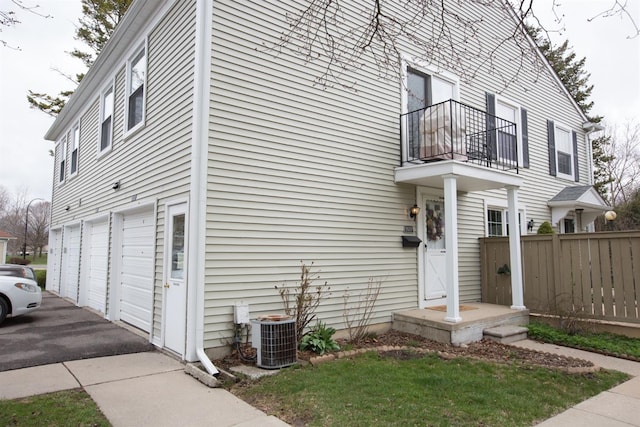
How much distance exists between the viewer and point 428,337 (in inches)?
269

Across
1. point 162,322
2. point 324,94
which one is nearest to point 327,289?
point 162,322

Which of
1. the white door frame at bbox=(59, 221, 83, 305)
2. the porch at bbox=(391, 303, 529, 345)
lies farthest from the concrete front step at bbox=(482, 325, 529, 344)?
the white door frame at bbox=(59, 221, 83, 305)

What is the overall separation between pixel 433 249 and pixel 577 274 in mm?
2678

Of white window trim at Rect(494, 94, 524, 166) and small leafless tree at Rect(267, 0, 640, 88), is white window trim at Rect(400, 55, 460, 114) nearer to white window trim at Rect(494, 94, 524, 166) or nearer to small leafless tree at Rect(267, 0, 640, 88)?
small leafless tree at Rect(267, 0, 640, 88)

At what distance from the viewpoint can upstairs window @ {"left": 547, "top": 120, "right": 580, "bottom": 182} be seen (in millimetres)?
12180

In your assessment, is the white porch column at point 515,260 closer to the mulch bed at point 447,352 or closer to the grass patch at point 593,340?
the grass patch at point 593,340

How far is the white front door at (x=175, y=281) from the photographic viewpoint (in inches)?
213

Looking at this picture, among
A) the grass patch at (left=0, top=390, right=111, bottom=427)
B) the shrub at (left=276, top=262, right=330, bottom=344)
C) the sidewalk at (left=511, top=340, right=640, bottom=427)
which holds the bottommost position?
the sidewalk at (left=511, top=340, right=640, bottom=427)


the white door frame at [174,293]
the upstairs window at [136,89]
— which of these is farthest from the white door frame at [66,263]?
the white door frame at [174,293]

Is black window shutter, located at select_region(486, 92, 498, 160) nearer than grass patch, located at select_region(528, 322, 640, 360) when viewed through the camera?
No

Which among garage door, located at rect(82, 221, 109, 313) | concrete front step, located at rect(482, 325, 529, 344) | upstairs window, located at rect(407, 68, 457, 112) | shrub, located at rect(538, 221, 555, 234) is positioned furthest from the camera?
shrub, located at rect(538, 221, 555, 234)

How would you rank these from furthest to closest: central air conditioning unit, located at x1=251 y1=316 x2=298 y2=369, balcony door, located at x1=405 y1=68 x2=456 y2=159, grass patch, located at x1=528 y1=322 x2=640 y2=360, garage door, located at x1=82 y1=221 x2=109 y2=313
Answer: garage door, located at x1=82 y1=221 x2=109 y2=313 → balcony door, located at x1=405 y1=68 x2=456 y2=159 → grass patch, located at x1=528 y1=322 x2=640 y2=360 → central air conditioning unit, located at x1=251 y1=316 x2=298 y2=369

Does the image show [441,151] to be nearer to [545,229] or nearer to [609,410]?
[609,410]

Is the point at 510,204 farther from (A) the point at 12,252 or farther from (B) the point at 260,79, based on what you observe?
(A) the point at 12,252
